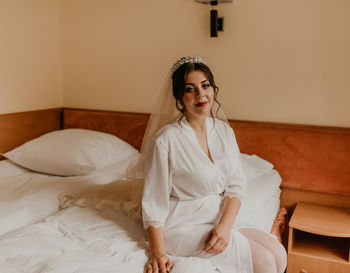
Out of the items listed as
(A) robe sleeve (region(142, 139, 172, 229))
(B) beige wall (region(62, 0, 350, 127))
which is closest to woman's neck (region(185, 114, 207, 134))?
(A) robe sleeve (region(142, 139, 172, 229))

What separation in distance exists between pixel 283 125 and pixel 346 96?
43cm

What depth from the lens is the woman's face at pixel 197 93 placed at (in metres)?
1.71

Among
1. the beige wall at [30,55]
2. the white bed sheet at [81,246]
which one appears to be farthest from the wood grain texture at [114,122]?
the white bed sheet at [81,246]

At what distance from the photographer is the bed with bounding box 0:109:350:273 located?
4.83 ft

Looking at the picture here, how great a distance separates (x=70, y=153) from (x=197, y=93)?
47.6 inches

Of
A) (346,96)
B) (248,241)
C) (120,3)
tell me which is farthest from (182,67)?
(120,3)

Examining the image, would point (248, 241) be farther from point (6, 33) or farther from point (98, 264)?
point (6, 33)

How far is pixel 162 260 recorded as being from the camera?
1436mm

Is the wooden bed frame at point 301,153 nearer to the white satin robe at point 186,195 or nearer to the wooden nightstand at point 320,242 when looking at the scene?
the wooden nightstand at point 320,242

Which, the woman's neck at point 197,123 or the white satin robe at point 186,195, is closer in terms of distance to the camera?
the white satin robe at point 186,195

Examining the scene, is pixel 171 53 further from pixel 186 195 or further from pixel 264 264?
pixel 264 264

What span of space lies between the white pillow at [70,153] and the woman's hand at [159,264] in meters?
1.19

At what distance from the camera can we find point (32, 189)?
223cm

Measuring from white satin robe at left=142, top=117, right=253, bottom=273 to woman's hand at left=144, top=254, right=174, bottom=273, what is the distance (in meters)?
0.14
